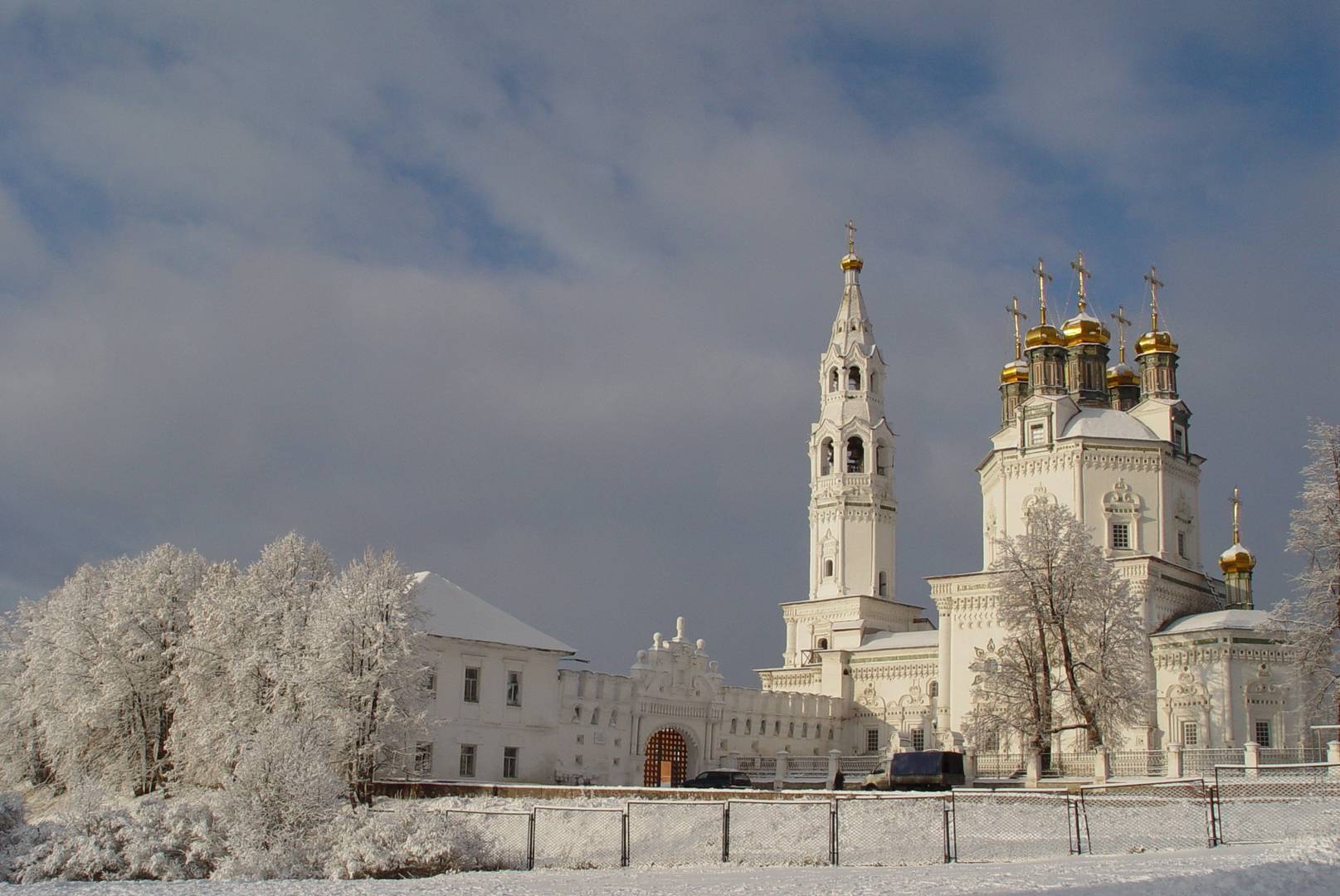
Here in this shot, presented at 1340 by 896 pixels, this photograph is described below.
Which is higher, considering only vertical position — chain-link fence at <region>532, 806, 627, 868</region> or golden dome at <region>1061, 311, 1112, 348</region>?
golden dome at <region>1061, 311, 1112, 348</region>

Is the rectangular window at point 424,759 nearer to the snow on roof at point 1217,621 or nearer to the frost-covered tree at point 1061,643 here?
the frost-covered tree at point 1061,643

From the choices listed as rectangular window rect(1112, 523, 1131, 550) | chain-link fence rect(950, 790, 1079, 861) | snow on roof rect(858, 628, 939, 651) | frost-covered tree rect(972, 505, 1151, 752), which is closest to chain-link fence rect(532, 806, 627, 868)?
chain-link fence rect(950, 790, 1079, 861)

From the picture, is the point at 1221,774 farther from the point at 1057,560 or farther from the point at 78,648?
the point at 78,648

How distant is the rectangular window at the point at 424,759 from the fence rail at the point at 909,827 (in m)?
12.6

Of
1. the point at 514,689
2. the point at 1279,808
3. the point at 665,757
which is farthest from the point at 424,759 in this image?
the point at 1279,808

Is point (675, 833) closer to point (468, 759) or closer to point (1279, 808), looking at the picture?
point (1279, 808)

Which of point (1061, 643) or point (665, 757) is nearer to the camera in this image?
point (1061, 643)

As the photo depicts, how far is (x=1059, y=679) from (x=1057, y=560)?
439 cm

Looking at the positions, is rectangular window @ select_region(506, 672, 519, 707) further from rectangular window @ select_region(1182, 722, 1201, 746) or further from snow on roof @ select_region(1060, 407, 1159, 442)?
snow on roof @ select_region(1060, 407, 1159, 442)

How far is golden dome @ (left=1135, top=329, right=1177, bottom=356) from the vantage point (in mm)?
51625

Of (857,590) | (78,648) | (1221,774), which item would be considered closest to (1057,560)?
(1221,774)

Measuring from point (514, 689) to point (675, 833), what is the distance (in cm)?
1690

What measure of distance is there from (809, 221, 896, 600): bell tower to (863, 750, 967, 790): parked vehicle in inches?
1030

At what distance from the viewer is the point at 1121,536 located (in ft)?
154
